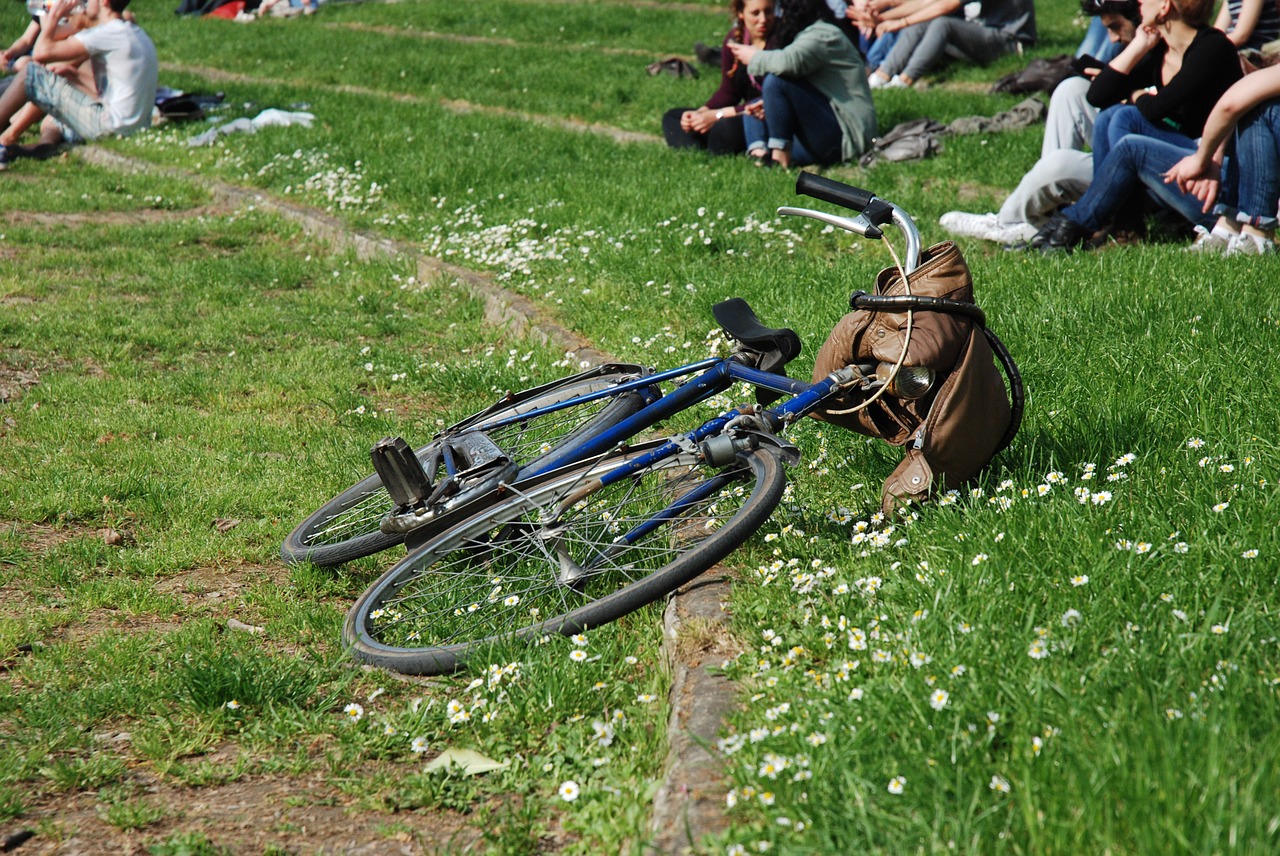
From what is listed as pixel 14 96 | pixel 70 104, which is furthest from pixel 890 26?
pixel 14 96

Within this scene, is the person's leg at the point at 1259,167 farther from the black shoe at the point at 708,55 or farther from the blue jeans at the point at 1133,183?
the black shoe at the point at 708,55

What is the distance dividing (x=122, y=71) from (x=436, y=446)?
10345 millimetres

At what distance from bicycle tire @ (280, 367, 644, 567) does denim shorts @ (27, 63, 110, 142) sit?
10.0 meters

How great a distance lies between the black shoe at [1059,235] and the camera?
6406mm

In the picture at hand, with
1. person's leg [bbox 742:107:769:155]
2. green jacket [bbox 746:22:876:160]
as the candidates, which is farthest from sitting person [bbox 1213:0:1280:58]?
person's leg [bbox 742:107:769:155]

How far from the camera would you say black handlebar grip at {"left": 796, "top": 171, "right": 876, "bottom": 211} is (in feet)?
10.9

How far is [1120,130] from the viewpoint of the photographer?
21.3 ft

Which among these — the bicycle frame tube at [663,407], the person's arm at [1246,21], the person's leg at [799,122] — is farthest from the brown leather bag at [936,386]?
the person's leg at [799,122]

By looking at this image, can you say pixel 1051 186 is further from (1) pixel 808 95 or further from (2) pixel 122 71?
(2) pixel 122 71

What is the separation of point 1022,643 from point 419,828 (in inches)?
57.9

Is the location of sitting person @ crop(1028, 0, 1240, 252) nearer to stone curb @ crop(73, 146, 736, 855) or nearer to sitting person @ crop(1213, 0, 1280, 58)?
sitting person @ crop(1213, 0, 1280, 58)

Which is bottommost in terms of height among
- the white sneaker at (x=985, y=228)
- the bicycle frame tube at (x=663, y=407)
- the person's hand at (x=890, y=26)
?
the white sneaker at (x=985, y=228)

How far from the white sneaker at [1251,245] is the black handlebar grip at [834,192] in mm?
3235

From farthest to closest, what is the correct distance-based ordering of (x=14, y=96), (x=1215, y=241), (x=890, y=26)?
1. (x=890, y=26)
2. (x=14, y=96)
3. (x=1215, y=241)
